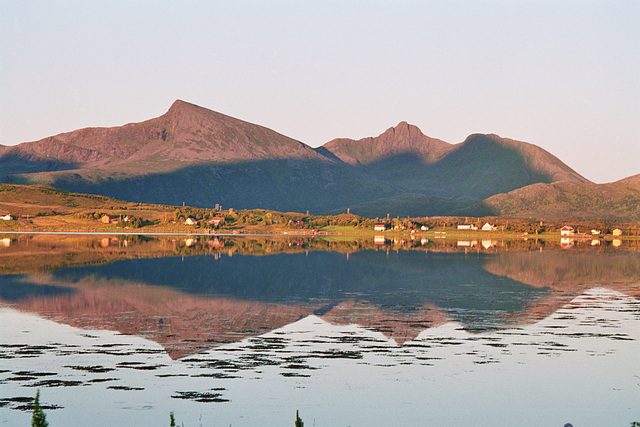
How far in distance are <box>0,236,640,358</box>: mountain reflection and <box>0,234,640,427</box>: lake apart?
27 cm

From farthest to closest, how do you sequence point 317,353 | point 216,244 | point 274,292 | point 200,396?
1. point 216,244
2. point 274,292
3. point 317,353
4. point 200,396

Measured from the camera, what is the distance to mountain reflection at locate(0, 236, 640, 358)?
41.9m

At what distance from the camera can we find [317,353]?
3331 cm

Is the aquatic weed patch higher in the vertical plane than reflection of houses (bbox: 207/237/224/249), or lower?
lower

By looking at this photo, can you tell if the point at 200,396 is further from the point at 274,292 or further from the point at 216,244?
the point at 216,244

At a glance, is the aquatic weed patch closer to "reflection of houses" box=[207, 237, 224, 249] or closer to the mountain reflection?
the mountain reflection

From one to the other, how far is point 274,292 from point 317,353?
2682cm

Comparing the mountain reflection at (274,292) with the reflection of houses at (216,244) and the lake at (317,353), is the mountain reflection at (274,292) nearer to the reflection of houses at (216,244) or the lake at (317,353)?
the lake at (317,353)

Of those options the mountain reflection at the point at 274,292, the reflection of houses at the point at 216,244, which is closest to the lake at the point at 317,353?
the mountain reflection at the point at 274,292

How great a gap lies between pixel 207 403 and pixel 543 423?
11541 millimetres

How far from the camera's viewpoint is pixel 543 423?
79.0 ft

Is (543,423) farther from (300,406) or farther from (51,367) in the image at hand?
(51,367)

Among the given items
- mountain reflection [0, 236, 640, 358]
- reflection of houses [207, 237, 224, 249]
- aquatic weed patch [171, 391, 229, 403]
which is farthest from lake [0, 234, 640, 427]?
reflection of houses [207, 237, 224, 249]

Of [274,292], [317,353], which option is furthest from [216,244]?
[317,353]
